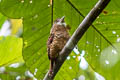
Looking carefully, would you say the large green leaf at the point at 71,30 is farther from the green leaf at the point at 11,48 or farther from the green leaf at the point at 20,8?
the green leaf at the point at 11,48

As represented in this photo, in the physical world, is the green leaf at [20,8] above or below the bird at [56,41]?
below

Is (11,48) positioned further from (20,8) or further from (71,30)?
(71,30)

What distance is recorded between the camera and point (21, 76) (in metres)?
2.73

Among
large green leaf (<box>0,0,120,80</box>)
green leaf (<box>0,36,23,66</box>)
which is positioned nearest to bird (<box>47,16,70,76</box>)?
large green leaf (<box>0,0,120,80</box>)

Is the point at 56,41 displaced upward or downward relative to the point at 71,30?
upward


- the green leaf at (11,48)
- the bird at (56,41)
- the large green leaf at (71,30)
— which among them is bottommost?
the green leaf at (11,48)

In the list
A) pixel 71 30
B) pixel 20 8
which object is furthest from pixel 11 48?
pixel 71 30

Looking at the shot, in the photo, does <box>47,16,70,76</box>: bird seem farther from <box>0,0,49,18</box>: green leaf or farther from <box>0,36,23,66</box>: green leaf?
<box>0,36,23,66</box>: green leaf

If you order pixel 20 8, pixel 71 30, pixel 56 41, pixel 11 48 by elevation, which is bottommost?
pixel 11 48

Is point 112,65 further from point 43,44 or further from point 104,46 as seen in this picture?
point 43,44

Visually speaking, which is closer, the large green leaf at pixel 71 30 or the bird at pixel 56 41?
the bird at pixel 56 41

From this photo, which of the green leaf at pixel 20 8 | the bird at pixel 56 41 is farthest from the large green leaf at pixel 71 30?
the bird at pixel 56 41

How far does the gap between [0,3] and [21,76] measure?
1124 mm

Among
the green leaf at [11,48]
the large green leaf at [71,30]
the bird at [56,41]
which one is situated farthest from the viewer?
the green leaf at [11,48]
